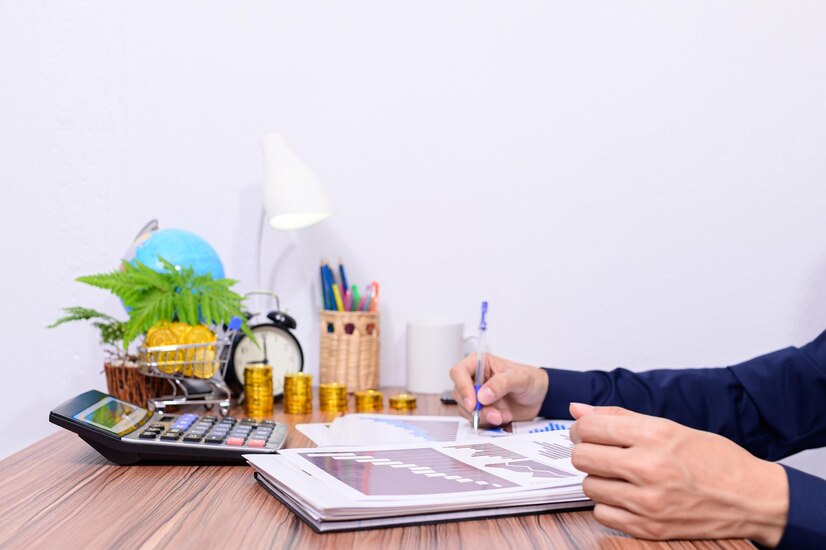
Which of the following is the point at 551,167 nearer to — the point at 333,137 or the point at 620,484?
the point at 333,137

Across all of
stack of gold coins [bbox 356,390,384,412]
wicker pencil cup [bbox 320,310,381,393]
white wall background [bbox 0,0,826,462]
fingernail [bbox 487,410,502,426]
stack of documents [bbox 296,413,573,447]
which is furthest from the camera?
white wall background [bbox 0,0,826,462]

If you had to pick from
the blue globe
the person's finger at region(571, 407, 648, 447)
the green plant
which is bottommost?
the person's finger at region(571, 407, 648, 447)

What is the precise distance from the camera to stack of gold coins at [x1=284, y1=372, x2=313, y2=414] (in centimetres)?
107

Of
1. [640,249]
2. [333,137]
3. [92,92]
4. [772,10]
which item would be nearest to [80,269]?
[92,92]

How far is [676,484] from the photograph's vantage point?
57 cm

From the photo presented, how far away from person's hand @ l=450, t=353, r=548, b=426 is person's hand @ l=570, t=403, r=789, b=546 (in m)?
0.37

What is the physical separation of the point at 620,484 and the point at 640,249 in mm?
859

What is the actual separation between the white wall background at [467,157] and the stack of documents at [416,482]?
2.12 ft

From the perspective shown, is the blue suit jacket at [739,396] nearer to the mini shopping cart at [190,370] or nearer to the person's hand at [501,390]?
the person's hand at [501,390]

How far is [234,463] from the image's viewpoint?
773 millimetres

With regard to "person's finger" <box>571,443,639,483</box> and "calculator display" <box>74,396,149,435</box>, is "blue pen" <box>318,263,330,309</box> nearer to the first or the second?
"calculator display" <box>74,396,149,435</box>

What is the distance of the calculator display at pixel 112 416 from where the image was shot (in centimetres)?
Result: 76

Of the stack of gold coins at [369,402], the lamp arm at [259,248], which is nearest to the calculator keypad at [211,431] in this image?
the stack of gold coins at [369,402]

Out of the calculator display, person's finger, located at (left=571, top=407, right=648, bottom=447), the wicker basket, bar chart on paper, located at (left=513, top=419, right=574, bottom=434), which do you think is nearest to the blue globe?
the wicker basket
